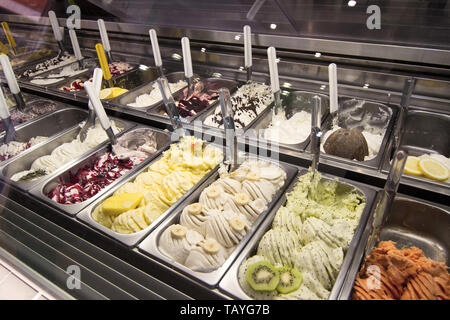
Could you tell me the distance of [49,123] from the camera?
2.78 m

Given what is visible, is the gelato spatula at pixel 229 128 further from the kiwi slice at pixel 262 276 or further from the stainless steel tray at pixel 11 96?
the stainless steel tray at pixel 11 96

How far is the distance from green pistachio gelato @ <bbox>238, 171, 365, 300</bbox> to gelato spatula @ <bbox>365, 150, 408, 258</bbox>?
0.09 metres

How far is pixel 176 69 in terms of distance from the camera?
10.3 feet

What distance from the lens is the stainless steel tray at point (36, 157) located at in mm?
1979

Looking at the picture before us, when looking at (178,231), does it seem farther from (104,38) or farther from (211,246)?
(104,38)

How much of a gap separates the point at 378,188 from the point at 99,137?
75.9 inches

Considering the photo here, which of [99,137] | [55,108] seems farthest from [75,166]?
[55,108]

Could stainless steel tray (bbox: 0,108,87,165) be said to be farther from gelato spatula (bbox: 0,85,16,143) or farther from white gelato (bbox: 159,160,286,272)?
white gelato (bbox: 159,160,286,272)

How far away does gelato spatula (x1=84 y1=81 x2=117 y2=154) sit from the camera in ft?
6.52

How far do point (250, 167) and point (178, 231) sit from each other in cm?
60

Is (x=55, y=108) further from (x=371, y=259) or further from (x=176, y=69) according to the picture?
(x=371, y=259)

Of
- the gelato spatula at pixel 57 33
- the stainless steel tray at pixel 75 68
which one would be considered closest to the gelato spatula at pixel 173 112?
the stainless steel tray at pixel 75 68

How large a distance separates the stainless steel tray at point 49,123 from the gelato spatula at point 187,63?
942mm

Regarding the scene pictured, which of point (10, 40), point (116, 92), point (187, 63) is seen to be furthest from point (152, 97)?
point (10, 40)
